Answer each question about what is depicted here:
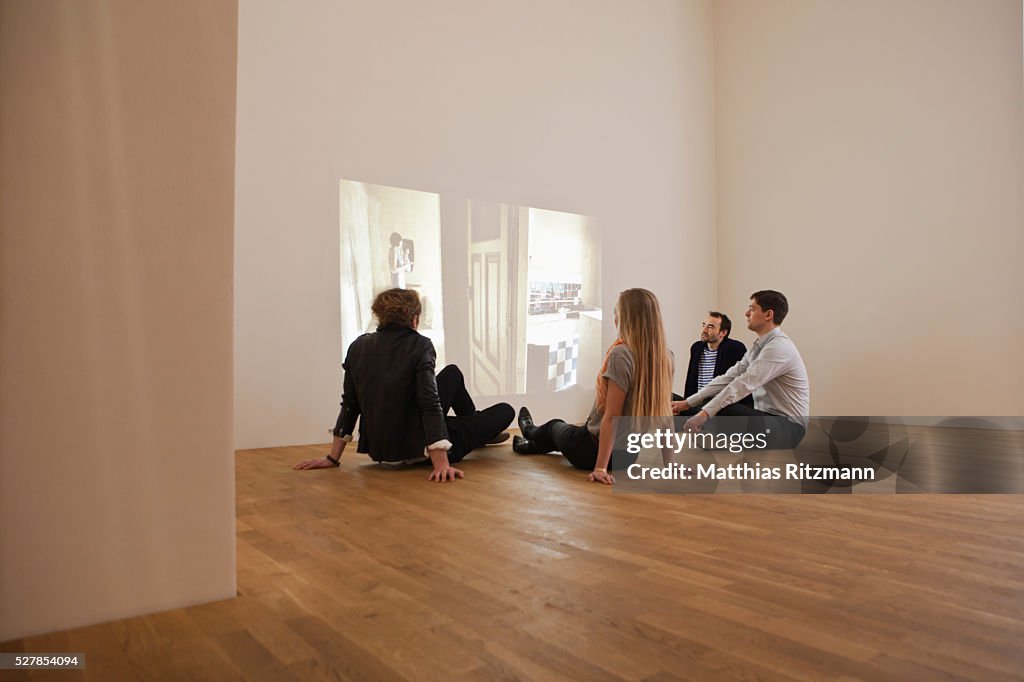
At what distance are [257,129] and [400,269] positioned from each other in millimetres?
1312

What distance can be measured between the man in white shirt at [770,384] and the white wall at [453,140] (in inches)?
83.8

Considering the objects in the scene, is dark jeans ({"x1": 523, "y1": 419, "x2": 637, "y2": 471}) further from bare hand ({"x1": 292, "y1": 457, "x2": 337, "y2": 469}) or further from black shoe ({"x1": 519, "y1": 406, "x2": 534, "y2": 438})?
bare hand ({"x1": 292, "y1": 457, "x2": 337, "y2": 469})

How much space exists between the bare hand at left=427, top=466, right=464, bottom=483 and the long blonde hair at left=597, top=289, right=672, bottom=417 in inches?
32.2

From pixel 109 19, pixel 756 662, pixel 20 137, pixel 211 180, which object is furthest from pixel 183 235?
pixel 756 662

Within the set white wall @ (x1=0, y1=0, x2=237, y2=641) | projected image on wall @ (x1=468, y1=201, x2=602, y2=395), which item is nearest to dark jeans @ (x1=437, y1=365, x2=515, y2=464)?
projected image on wall @ (x1=468, y1=201, x2=602, y2=395)

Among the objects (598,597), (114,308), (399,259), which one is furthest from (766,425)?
(114,308)

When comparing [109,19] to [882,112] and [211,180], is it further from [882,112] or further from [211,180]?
[882,112]

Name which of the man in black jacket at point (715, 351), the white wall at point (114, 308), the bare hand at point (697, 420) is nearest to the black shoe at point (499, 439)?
the bare hand at point (697, 420)

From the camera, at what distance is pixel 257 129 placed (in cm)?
466

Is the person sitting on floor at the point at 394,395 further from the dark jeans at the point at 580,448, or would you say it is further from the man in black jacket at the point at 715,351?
the man in black jacket at the point at 715,351

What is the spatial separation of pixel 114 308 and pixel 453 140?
4.38 m

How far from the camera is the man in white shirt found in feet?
13.4

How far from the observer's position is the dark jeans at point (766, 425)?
13.9 ft

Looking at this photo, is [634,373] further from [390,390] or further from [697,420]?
[390,390]
